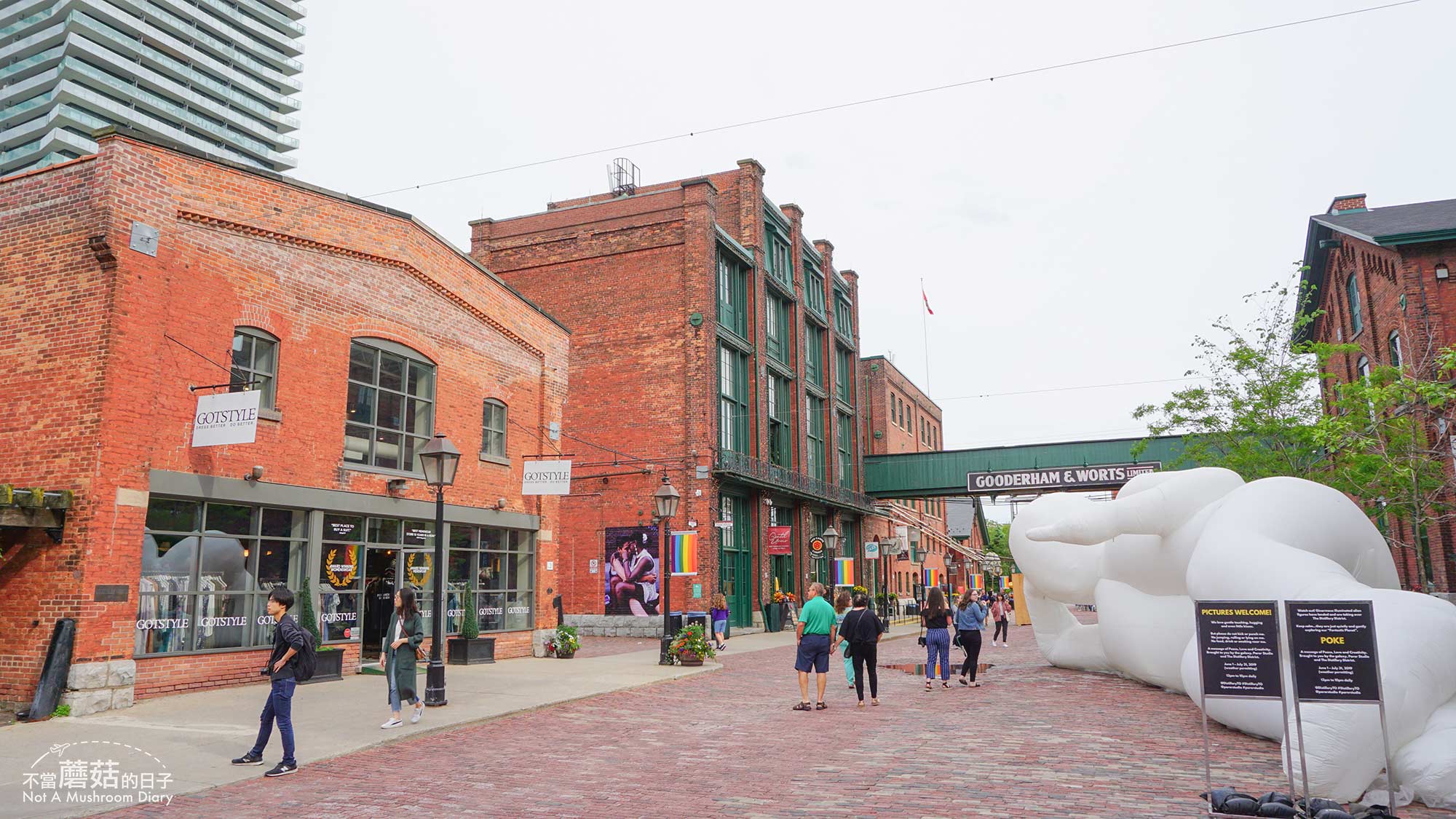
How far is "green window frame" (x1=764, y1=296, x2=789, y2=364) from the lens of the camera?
36.8 meters

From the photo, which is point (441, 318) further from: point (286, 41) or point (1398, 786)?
point (286, 41)

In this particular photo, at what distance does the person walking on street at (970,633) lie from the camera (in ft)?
49.6

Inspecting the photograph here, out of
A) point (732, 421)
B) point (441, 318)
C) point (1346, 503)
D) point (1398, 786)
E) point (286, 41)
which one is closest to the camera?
point (1398, 786)

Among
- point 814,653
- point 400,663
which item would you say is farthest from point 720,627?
point 400,663

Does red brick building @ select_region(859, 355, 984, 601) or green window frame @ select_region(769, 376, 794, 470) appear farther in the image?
red brick building @ select_region(859, 355, 984, 601)

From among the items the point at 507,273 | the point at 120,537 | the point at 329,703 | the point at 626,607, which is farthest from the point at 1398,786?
the point at 507,273

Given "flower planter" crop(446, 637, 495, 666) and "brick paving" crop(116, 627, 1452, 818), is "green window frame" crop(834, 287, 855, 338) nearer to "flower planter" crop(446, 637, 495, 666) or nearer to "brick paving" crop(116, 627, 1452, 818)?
"flower planter" crop(446, 637, 495, 666)

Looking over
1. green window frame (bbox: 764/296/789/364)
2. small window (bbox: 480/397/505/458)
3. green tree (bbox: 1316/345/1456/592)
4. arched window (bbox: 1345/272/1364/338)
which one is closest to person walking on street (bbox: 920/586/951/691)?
green tree (bbox: 1316/345/1456/592)

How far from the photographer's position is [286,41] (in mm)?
99000

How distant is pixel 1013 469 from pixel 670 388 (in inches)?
766

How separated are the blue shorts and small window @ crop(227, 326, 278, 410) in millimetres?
8836

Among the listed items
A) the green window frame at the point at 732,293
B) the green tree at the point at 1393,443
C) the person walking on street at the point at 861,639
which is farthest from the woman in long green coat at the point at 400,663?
the green window frame at the point at 732,293

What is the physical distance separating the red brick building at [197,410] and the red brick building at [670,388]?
11031 millimetres

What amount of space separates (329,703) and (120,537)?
134 inches
